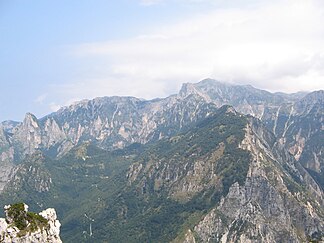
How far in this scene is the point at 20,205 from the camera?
487 ft

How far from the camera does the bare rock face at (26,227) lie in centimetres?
13550

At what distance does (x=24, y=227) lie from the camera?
458ft

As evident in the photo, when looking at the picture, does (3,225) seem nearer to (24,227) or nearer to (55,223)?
(24,227)

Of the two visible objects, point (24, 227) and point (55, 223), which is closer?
point (24, 227)

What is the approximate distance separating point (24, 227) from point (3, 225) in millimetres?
5806

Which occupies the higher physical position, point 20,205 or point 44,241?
point 20,205

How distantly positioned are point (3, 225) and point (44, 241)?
12.5 metres

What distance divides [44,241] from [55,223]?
12.1 m

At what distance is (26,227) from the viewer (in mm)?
139625

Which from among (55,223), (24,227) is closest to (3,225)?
(24,227)

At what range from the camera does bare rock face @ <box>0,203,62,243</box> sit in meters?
136

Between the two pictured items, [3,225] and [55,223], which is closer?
[3,225]

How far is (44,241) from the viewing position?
464ft
